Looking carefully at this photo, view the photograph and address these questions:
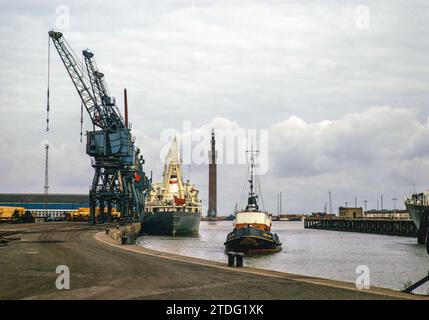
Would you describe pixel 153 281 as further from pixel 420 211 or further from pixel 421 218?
pixel 420 211

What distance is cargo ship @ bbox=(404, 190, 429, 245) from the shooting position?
88.2 metres

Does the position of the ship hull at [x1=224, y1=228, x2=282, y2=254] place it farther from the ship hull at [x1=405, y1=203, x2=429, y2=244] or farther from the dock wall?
the dock wall

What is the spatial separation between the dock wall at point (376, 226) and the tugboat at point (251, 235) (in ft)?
234

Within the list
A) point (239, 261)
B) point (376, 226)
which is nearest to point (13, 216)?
point (239, 261)

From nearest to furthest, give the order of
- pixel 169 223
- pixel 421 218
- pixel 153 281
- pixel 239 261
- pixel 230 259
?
pixel 153 281 < pixel 239 261 < pixel 230 259 < pixel 421 218 < pixel 169 223

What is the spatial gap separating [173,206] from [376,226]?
6737 cm

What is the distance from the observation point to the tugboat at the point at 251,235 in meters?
57.1

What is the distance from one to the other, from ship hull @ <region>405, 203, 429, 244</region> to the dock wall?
25.3 m

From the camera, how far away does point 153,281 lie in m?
20.2

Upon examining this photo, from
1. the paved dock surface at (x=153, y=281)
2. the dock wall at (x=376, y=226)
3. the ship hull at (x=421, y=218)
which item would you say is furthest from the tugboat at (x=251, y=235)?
the dock wall at (x=376, y=226)
